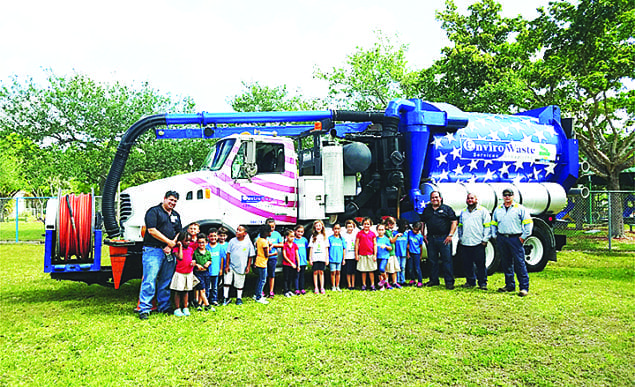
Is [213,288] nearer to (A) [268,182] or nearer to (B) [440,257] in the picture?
(A) [268,182]

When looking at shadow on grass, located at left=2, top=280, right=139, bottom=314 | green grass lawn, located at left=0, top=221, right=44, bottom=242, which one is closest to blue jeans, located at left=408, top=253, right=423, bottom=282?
shadow on grass, located at left=2, top=280, right=139, bottom=314

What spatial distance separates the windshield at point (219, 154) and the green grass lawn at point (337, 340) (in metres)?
2.58

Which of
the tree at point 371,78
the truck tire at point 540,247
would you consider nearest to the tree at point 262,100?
the tree at point 371,78

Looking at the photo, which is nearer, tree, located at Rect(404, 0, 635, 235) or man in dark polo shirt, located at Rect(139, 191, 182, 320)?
man in dark polo shirt, located at Rect(139, 191, 182, 320)

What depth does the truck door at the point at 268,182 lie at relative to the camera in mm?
9086

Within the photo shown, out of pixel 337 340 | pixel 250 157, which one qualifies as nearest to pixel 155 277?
pixel 250 157

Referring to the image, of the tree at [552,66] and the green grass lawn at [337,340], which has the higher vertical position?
the tree at [552,66]

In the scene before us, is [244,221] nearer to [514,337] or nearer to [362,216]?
[362,216]

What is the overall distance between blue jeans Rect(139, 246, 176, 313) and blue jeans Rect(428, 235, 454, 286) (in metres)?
4.91

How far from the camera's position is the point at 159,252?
A: 747 centimetres

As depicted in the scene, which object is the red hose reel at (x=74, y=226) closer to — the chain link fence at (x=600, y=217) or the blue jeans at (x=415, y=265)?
the blue jeans at (x=415, y=265)

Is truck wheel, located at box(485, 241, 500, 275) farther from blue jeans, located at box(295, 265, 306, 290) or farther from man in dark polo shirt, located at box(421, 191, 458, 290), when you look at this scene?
blue jeans, located at box(295, 265, 306, 290)

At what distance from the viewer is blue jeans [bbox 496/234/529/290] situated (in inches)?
347

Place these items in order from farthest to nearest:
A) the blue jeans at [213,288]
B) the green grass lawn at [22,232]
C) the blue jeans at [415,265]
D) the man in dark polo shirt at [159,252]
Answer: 1. the green grass lawn at [22,232]
2. the blue jeans at [415,265]
3. the blue jeans at [213,288]
4. the man in dark polo shirt at [159,252]
